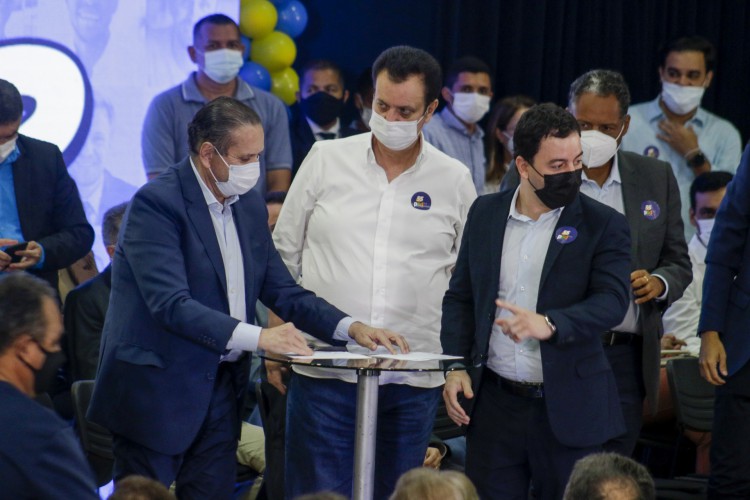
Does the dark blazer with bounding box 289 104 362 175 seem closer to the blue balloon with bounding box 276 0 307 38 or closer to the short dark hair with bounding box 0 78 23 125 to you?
the blue balloon with bounding box 276 0 307 38

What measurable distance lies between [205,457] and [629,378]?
1.50m

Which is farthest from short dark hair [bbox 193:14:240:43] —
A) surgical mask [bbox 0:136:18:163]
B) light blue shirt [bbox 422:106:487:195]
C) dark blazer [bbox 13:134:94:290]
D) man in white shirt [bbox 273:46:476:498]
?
man in white shirt [bbox 273:46:476:498]

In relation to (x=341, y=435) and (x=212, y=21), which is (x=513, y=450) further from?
(x=212, y=21)

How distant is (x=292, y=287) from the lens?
3906 millimetres

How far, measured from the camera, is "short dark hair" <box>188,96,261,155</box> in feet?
12.0

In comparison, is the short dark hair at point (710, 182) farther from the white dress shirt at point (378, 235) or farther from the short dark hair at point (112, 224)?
the short dark hair at point (112, 224)

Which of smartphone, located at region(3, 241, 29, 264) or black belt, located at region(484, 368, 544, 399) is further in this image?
smartphone, located at region(3, 241, 29, 264)

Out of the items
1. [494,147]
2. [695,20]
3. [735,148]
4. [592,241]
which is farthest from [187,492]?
[695,20]

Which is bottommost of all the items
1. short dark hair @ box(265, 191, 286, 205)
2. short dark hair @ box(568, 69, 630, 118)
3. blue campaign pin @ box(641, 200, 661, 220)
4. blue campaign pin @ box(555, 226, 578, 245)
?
short dark hair @ box(265, 191, 286, 205)

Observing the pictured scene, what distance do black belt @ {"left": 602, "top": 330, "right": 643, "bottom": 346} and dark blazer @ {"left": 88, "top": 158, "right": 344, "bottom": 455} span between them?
1.34 meters

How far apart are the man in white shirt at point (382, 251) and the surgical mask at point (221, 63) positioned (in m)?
2.35

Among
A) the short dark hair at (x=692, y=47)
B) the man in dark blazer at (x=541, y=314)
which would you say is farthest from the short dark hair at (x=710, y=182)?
the man in dark blazer at (x=541, y=314)

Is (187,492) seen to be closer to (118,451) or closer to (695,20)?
(118,451)

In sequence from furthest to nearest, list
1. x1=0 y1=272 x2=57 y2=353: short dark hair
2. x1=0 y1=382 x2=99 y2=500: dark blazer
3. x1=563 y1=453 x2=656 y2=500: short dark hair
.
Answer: x1=563 y1=453 x2=656 y2=500: short dark hair < x1=0 y1=272 x2=57 y2=353: short dark hair < x1=0 y1=382 x2=99 y2=500: dark blazer
